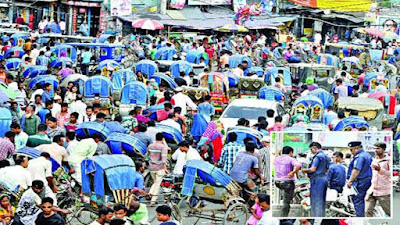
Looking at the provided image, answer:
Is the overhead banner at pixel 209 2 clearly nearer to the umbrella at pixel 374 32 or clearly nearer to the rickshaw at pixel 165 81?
the umbrella at pixel 374 32

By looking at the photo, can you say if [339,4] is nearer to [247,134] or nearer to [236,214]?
[247,134]

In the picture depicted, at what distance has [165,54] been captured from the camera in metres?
34.8

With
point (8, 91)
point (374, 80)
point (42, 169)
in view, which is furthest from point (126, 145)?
point (374, 80)

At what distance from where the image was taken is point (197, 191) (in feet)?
47.7

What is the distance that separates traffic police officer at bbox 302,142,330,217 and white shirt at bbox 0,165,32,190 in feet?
15.9

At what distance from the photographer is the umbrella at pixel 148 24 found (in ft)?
149

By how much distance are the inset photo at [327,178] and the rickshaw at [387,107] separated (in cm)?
1265

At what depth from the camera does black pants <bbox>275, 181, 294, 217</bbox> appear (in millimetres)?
9901

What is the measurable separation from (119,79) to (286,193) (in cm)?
1658

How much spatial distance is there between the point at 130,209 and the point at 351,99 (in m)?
11.0

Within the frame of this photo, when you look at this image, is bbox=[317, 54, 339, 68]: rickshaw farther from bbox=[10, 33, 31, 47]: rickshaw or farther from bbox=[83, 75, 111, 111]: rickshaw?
bbox=[83, 75, 111, 111]: rickshaw

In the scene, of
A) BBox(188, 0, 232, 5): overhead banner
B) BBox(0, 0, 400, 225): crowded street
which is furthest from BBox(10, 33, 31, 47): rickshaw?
BBox(188, 0, 232, 5): overhead banner

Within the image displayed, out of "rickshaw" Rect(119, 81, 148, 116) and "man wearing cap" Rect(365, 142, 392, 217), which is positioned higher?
"man wearing cap" Rect(365, 142, 392, 217)

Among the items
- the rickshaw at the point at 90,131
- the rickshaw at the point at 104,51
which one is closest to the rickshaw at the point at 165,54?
the rickshaw at the point at 104,51
